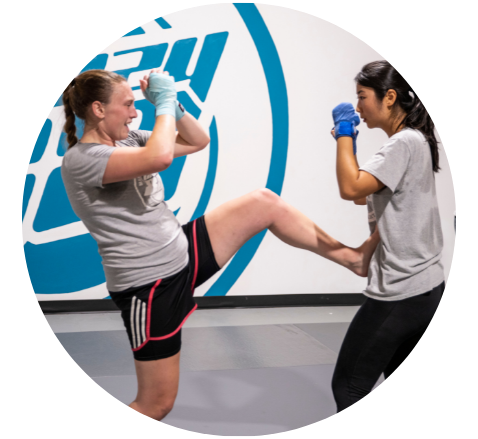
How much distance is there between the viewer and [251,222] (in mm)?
1684

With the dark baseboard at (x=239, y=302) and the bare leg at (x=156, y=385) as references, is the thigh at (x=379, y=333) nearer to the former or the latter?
the bare leg at (x=156, y=385)

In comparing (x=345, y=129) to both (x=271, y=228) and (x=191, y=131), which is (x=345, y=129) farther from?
(x=191, y=131)

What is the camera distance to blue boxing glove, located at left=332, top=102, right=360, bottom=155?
1.54 meters

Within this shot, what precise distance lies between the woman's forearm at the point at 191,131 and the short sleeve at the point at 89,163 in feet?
1.04

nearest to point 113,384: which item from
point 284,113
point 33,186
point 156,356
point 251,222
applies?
point 156,356

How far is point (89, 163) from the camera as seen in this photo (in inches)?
56.9

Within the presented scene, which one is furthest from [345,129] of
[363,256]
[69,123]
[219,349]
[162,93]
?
[219,349]

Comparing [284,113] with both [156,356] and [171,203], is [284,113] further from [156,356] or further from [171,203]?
[156,356]

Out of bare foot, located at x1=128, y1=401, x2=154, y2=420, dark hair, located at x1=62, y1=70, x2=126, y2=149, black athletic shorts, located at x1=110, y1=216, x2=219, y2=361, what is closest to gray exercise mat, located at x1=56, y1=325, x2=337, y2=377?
bare foot, located at x1=128, y1=401, x2=154, y2=420

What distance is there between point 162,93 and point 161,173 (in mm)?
2254

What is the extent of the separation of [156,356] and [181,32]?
278 centimetres

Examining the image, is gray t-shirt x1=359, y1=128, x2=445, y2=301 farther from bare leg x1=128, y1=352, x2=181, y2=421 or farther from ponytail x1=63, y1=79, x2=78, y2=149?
ponytail x1=63, y1=79, x2=78, y2=149

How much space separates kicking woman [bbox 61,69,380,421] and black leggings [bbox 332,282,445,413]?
0.26m

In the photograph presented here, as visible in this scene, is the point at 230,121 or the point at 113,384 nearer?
the point at 113,384
